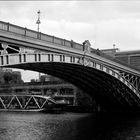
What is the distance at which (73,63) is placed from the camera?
150ft

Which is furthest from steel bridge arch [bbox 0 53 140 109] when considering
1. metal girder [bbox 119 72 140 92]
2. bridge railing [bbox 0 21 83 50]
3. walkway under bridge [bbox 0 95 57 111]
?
walkway under bridge [bbox 0 95 57 111]

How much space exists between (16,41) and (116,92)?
1600 inches

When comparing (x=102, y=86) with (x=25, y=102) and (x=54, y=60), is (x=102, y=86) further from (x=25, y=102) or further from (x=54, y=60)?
(x=25, y=102)

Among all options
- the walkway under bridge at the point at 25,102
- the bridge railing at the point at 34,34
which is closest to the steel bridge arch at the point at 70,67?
the bridge railing at the point at 34,34

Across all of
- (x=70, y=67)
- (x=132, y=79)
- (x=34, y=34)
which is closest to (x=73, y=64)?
(x=70, y=67)

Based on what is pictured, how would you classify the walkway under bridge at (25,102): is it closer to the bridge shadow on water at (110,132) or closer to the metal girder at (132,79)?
the metal girder at (132,79)

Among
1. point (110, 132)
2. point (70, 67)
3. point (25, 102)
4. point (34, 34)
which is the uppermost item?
point (34, 34)

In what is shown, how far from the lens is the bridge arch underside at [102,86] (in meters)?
57.4

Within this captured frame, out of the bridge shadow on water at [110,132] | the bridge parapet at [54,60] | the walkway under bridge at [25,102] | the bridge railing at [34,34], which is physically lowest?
the bridge shadow on water at [110,132]

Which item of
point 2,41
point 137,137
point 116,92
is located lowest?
point 137,137

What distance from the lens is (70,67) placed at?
51.7 metres

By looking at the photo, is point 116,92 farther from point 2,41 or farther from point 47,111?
point 2,41

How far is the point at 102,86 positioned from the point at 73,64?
22.8m

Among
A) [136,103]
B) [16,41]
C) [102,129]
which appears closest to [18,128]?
[102,129]
